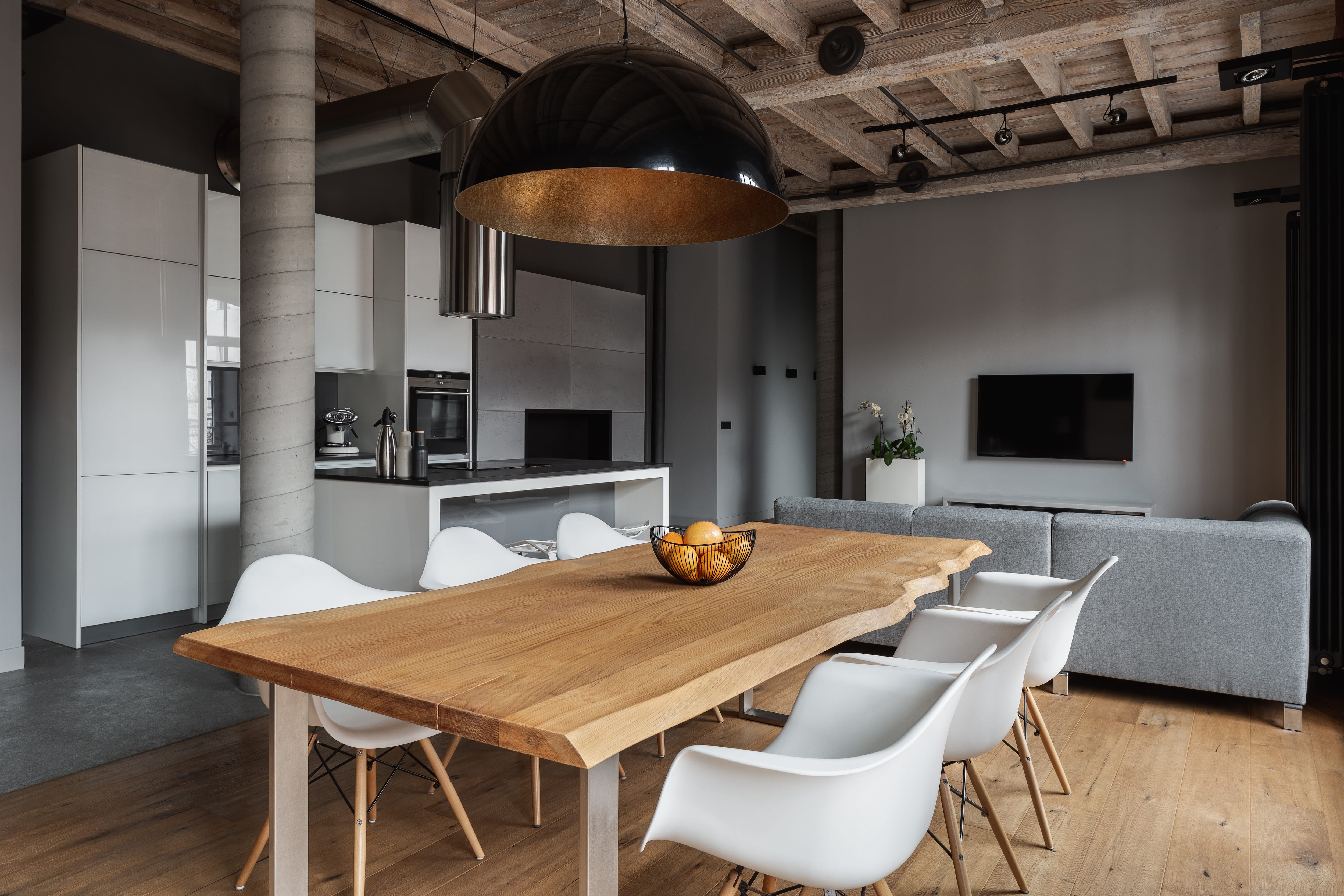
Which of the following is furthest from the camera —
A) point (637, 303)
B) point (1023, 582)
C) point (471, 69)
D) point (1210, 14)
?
point (637, 303)

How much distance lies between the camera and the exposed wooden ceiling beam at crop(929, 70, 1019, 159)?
503cm

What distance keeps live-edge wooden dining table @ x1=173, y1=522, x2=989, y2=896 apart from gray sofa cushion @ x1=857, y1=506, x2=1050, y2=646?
1.17 m

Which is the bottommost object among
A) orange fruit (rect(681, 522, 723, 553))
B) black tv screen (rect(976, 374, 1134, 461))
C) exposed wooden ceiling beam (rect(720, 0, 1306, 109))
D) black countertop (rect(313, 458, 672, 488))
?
orange fruit (rect(681, 522, 723, 553))

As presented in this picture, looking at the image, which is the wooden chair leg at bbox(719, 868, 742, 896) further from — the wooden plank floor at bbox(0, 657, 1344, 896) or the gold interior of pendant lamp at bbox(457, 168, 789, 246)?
the gold interior of pendant lamp at bbox(457, 168, 789, 246)

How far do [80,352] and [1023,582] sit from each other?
4068 mm

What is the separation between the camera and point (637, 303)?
7711 mm

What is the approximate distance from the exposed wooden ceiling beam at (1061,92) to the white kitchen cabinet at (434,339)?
139 inches

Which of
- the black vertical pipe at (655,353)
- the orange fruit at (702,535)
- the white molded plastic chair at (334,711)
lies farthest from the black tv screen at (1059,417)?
the white molded plastic chair at (334,711)

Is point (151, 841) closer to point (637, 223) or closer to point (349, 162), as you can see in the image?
point (637, 223)

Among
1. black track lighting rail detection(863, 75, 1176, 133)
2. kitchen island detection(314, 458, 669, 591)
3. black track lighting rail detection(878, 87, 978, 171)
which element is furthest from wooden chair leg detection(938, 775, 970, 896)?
black track lighting rail detection(878, 87, 978, 171)

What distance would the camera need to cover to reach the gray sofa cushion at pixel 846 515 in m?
3.71

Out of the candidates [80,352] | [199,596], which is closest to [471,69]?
[80,352]

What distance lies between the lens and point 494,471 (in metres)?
4.12

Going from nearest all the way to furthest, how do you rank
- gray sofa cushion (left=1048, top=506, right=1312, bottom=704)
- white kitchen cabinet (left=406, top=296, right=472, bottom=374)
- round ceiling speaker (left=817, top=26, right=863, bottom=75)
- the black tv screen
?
gray sofa cushion (left=1048, top=506, right=1312, bottom=704) → round ceiling speaker (left=817, top=26, right=863, bottom=75) → white kitchen cabinet (left=406, top=296, right=472, bottom=374) → the black tv screen
